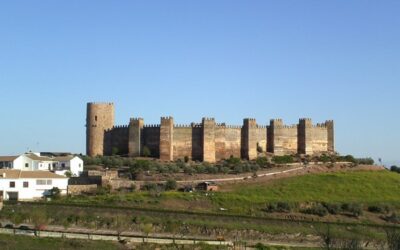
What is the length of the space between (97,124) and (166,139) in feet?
26.5

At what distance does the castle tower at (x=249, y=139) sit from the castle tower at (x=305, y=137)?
558cm

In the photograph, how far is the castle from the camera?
6556 centimetres

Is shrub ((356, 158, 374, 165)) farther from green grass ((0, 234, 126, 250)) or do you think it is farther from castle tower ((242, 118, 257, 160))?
green grass ((0, 234, 126, 250))

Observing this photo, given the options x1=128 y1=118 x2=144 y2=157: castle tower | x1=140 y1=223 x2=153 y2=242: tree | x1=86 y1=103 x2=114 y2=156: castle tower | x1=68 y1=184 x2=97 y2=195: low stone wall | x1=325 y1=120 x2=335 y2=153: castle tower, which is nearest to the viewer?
x1=140 y1=223 x2=153 y2=242: tree

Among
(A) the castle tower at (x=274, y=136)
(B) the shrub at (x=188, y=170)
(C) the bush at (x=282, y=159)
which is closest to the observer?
(B) the shrub at (x=188, y=170)

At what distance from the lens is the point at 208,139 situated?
6575 centimetres

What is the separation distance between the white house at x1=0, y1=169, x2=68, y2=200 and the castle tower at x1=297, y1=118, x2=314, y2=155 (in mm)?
28409

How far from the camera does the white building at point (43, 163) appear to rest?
56625 mm

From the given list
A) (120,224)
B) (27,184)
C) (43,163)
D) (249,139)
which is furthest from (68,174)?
(120,224)

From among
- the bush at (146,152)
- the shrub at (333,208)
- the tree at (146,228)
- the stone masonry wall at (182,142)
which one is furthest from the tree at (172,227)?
the stone masonry wall at (182,142)

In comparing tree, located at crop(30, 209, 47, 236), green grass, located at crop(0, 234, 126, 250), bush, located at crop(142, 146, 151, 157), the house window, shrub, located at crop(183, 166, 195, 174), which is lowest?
green grass, located at crop(0, 234, 126, 250)

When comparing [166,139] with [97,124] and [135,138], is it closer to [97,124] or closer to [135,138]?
[135,138]

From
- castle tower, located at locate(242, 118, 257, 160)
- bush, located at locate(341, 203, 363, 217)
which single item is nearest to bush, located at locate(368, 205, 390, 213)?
bush, located at locate(341, 203, 363, 217)

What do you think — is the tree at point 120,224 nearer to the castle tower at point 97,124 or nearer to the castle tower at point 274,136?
the castle tower at point 97,124
